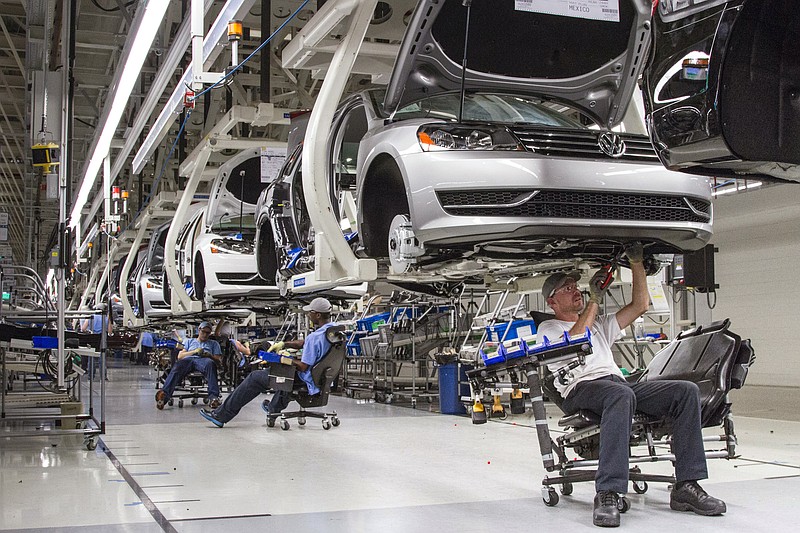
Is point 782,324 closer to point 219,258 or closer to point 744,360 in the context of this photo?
point 219,258

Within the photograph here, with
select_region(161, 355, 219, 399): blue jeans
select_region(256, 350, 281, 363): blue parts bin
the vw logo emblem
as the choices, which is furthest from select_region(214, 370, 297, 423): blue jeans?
the vw logo emblem

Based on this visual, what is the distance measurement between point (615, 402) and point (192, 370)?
292 inches

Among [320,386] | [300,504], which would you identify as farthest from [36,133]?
[300,504]

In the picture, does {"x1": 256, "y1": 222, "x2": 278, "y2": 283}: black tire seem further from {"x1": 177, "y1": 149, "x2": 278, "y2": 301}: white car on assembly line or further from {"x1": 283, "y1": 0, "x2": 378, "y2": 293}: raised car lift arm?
{"x1": 283, "y1": 0, "x2": 378, "y2": 293}: raised car lift arm

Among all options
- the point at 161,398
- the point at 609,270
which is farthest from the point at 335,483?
the point at 161,398

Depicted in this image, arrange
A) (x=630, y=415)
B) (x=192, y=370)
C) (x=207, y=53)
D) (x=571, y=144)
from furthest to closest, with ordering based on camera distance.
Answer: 1. (x=192, y=370)
2. (x=207, y=53)
3. (x=571, y=144)
4. (x=630, y=415)

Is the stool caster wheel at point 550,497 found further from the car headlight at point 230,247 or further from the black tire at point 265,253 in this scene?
the car headlight at point 230,247

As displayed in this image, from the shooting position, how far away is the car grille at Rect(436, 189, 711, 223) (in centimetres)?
447

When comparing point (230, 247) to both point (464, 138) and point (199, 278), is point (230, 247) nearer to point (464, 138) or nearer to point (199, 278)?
point (199, 278)

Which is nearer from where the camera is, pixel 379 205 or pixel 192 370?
pixel 379 205

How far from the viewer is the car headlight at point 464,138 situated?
15.2ft

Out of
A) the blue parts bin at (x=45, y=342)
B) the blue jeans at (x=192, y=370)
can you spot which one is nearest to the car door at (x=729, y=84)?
the blue parts bin at (x=45, y=342)

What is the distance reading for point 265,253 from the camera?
8781 millimetres

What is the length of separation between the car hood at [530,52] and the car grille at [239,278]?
4590 mm
